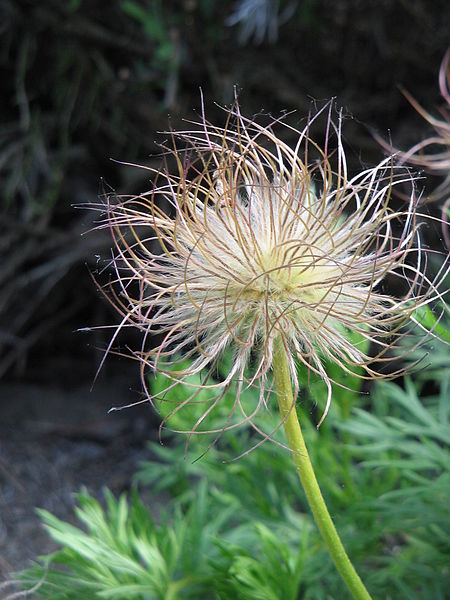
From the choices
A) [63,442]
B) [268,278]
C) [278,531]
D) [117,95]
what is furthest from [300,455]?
[63,442]

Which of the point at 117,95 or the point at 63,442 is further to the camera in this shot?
the point at 63,442

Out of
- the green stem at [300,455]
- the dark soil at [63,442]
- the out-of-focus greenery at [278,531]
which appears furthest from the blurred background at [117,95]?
the green stem at [300,455]

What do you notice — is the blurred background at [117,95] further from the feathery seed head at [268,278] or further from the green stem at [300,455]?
the green stem at [300,455]

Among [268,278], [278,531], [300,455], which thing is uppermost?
[268,278]

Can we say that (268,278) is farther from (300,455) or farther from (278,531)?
(278,531)

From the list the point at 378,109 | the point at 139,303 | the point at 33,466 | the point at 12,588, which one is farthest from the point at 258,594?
the point at 378,109

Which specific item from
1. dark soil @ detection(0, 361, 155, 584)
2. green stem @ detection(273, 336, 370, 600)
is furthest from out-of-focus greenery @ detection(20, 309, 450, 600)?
dark soil @ detection(0, 361, 155, 584)

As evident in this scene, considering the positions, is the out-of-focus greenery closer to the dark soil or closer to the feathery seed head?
the feathery seed head
